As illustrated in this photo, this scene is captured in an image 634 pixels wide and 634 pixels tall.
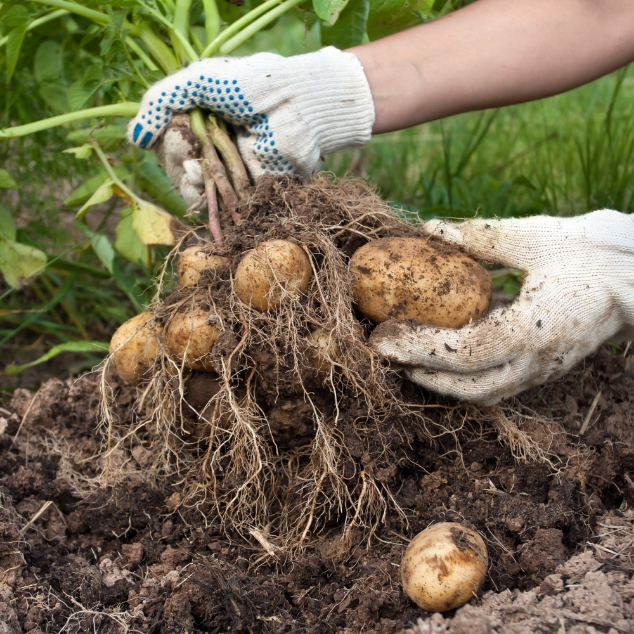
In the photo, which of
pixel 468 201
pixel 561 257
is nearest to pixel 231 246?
pixel 561 257

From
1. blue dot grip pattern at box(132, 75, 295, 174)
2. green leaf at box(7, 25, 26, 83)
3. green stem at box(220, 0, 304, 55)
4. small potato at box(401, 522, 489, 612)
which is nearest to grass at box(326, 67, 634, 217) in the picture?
blue dot grip pattern at box(132, 75, 295, 174)

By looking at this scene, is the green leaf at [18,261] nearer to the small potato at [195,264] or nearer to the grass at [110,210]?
the grass at [110,210]

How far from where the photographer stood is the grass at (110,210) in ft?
8.87

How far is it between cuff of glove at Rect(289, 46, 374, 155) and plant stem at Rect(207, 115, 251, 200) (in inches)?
9.4

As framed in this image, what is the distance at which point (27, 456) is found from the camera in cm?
195

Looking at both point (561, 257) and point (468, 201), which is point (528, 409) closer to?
point (561, 257)

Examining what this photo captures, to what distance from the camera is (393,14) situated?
2215 mm

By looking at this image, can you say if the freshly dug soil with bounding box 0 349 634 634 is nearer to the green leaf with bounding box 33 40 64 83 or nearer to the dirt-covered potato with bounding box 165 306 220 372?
the dirt-covered potato with bounding box 165 306 220 372

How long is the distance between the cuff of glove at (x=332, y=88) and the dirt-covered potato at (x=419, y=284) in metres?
0.54

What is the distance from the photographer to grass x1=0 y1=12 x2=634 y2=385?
2703mm

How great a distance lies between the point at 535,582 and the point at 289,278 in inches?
34.4

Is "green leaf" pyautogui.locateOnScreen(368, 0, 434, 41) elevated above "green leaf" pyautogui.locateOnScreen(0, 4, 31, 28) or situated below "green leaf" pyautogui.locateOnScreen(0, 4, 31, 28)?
below

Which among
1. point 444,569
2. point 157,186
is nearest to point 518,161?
point 157,186

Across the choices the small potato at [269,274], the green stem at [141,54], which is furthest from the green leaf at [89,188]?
the small potato at [269,274]
